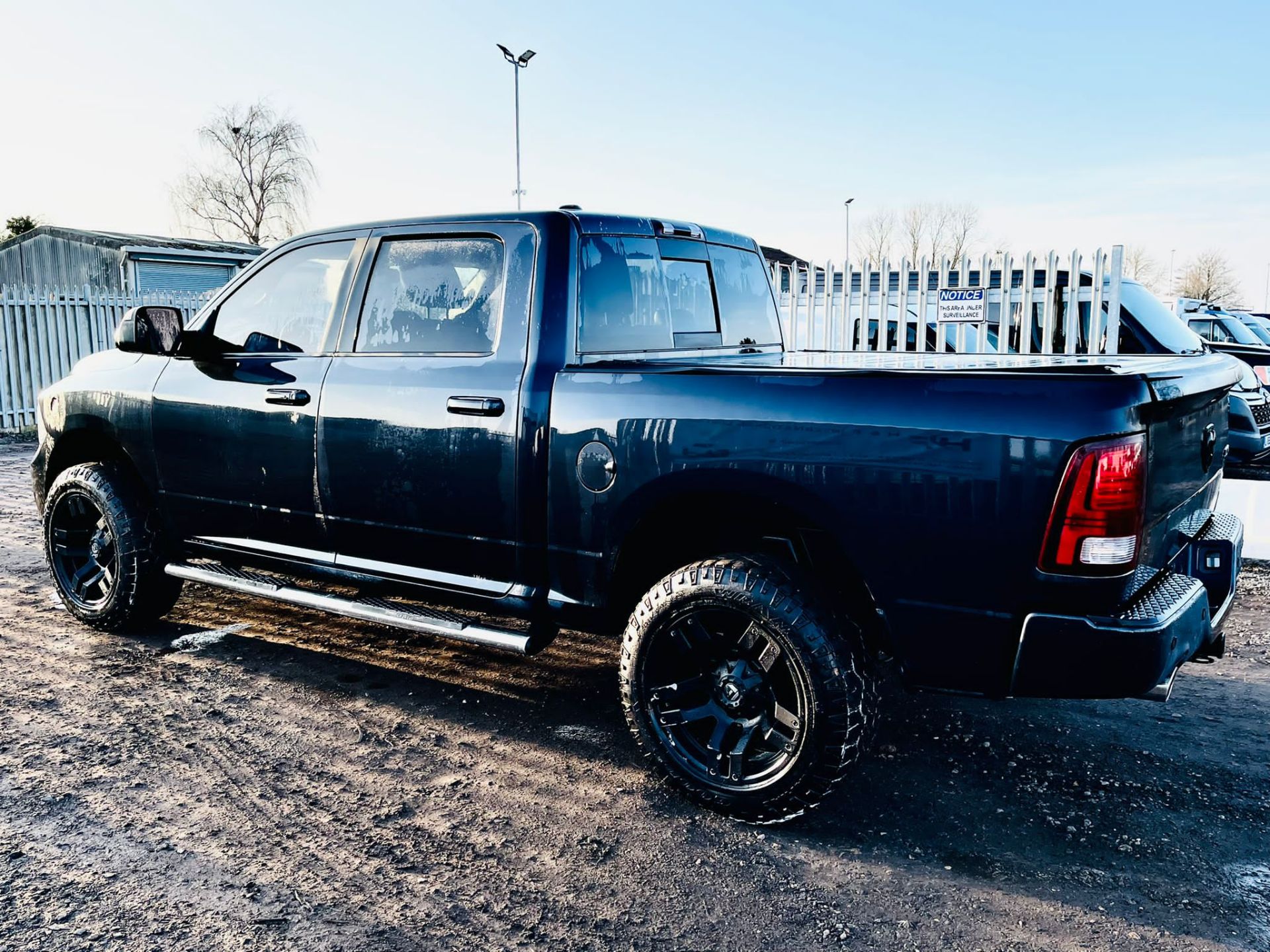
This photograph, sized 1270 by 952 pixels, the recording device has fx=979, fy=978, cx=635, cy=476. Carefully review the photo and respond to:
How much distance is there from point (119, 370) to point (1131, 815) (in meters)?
4.64

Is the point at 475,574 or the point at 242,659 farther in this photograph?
the point at 242,659

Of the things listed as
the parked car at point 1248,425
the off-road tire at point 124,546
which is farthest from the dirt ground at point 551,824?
the parked car at point 1248,425

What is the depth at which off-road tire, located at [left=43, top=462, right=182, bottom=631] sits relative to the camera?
4613 millimetres

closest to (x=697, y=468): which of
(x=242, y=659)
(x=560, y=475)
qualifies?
(x=560, y=475)

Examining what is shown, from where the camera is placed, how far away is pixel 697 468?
3.04 m

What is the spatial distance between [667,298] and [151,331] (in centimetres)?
236

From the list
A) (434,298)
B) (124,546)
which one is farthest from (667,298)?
(124,546)

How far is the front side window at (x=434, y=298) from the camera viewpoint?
3623 millimetres

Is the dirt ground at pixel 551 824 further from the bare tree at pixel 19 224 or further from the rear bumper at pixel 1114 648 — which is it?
the bare tree at pixel 19 224

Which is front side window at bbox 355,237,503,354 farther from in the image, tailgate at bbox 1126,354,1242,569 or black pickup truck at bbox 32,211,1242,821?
tailgate at bbox 1126,354,1242,569

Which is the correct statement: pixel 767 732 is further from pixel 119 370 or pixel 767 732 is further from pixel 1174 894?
pixel 119 370

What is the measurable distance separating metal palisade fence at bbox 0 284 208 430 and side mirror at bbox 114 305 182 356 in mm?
Answer: 11517

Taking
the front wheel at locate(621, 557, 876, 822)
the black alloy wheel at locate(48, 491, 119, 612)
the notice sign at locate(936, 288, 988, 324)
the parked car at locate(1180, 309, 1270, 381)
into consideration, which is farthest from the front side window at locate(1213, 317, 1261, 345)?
the black alloy wheel at locate(48, 491, 119, 612)

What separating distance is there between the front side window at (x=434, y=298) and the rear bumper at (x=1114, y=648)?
207 centimetres
